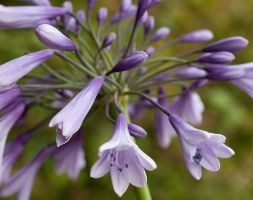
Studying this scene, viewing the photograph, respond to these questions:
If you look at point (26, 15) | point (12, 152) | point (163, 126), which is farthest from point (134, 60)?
point (163, 126)

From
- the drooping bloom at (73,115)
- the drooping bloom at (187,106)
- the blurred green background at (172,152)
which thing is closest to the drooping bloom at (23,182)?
the drooping bloom at (187,106)

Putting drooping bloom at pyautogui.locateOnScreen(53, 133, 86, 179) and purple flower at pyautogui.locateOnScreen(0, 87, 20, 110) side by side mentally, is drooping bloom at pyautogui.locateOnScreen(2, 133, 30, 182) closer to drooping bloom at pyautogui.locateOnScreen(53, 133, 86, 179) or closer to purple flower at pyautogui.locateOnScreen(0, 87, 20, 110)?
drooping bloom at pyautogui.locateOnScreen(53, 133, 86, 179)

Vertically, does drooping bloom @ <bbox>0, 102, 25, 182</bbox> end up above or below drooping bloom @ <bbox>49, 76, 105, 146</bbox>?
below

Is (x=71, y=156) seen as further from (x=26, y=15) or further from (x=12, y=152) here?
(x=26, y=15)

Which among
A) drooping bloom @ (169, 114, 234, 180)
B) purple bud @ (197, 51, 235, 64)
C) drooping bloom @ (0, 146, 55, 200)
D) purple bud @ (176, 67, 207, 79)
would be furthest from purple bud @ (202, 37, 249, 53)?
drooping bloom @ (0, 146, 55, 200)

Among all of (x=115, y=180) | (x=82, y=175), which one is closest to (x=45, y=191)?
(x=82, y=175)

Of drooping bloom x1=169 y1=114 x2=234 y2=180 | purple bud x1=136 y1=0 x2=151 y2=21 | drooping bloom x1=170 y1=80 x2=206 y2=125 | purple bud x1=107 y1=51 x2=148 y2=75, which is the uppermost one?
purple bud x1=136 y1=0 x2=151 y2=21

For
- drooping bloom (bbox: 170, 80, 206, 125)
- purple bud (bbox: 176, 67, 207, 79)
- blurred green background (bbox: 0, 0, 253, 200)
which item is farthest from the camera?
blurred green background (bbox: 0, 0, 253, 200)
